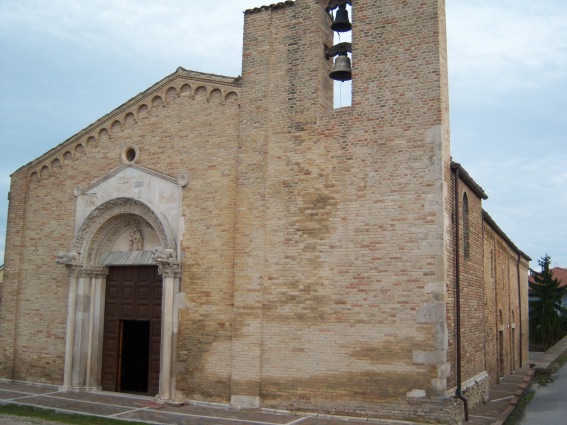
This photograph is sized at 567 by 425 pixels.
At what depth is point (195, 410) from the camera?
12281 mm

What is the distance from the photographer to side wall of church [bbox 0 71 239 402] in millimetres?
12977

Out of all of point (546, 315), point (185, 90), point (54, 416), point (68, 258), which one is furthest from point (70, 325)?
point (546, 315)

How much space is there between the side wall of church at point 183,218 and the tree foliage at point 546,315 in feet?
84.7

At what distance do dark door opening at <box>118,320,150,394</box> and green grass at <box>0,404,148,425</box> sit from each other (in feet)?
9.74

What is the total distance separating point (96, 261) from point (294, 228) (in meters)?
5.98

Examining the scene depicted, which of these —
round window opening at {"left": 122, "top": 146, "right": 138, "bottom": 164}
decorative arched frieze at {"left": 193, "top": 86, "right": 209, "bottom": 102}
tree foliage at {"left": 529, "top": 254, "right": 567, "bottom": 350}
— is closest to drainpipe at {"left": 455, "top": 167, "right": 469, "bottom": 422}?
decorative arched frieze at {"left": 193, "top": 86, "right": 209, "bottom": 102}

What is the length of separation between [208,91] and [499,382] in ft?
41.3

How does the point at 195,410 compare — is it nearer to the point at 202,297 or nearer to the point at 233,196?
the point at 202,297

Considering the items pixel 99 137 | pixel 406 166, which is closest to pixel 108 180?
pixel 99 137

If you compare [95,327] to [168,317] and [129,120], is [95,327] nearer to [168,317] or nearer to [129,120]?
[168,317]

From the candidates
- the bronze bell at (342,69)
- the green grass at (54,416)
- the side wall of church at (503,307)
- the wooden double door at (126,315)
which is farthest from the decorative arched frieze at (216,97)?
the side wall of church at (503,307)

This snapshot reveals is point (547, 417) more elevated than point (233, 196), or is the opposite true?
point (233, 196)

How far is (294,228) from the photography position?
40.2 ft

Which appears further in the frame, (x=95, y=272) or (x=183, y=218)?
(x=95, y=272)
